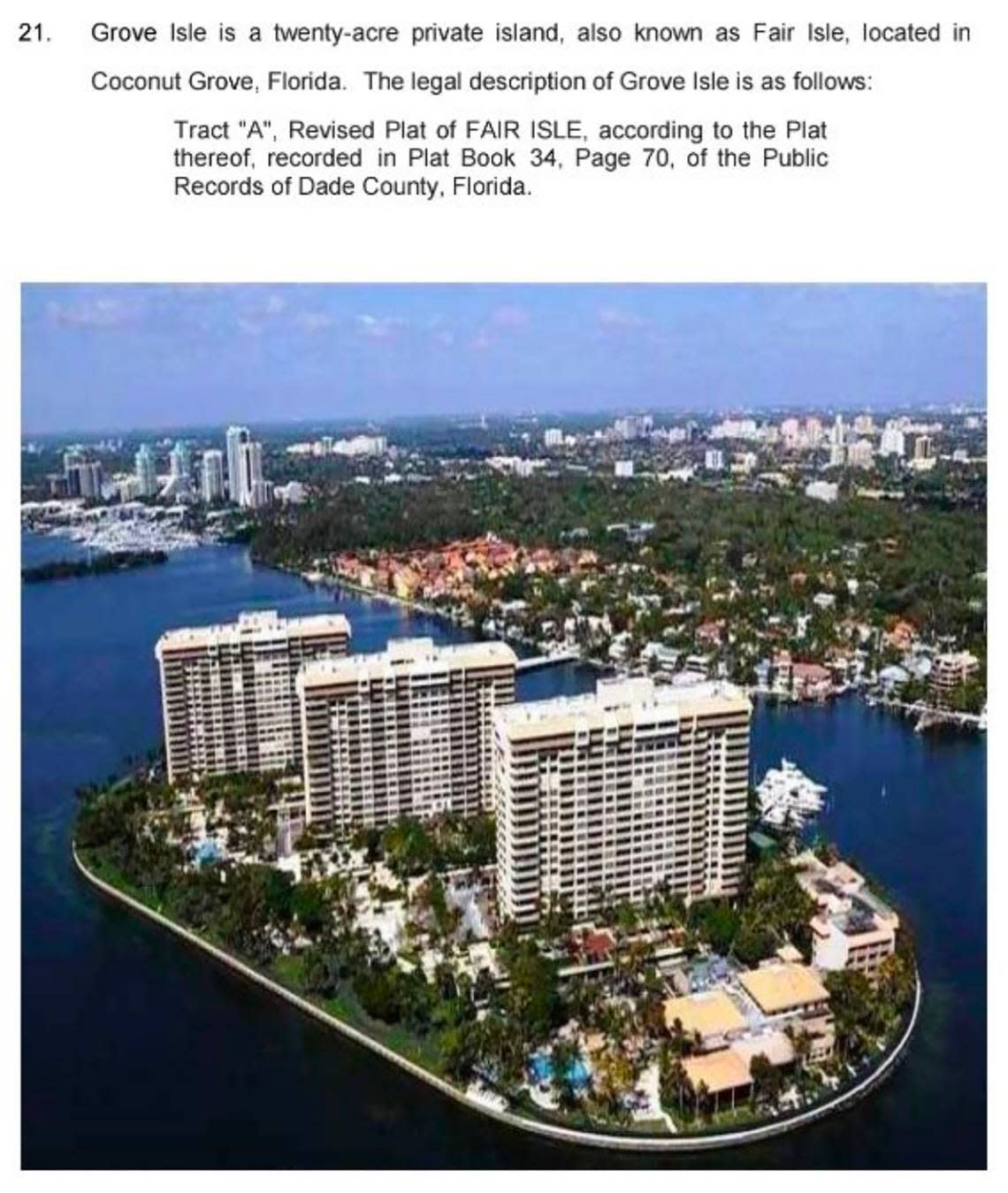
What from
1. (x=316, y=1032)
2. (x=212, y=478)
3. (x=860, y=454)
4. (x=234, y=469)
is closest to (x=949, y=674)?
(x=316, y=1032)

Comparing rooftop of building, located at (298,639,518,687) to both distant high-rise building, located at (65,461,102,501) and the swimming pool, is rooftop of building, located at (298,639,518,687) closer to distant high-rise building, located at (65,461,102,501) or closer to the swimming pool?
the swimming pool

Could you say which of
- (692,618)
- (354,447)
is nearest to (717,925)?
(692,618)

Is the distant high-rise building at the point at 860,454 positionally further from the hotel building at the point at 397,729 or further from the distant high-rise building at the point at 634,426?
the hotel building at the point at 397,729

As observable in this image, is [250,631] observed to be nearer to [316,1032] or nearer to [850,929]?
[316,1032]

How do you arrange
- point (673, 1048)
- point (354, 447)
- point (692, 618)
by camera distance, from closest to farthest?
1. point (673, 1048)
2. point (692, 618)
3. point (354, 447)

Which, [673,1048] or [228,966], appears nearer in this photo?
[673,1048]

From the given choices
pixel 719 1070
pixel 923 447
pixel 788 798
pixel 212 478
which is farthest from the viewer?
pixel 212 478

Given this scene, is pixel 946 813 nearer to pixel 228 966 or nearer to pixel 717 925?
pixel 717 925
